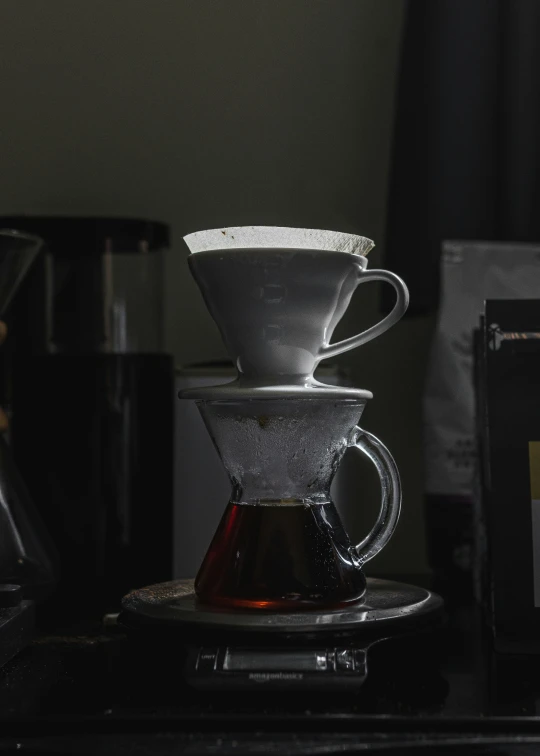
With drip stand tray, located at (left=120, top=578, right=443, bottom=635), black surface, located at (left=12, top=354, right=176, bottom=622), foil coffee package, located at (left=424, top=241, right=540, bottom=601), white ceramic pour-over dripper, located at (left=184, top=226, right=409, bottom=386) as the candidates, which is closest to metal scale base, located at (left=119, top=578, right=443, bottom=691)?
drip stand tray, located at (left=120, top=578, right=443, bottom=635)

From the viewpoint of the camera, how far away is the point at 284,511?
0.63 m

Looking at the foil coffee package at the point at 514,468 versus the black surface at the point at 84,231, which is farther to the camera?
the black surface at the point at 84,231

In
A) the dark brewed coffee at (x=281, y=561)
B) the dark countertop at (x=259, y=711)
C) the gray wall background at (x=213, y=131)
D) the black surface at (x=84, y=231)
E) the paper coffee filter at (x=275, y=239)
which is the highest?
the gray wall background at (x=213, y=131)

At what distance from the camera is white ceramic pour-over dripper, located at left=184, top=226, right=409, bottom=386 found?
0.62 meters

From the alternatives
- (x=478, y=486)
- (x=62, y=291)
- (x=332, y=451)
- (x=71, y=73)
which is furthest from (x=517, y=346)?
(x=71, y=73)

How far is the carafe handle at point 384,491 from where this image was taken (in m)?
0.67

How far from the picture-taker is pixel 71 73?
1.23 metres

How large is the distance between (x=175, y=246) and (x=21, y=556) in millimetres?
550

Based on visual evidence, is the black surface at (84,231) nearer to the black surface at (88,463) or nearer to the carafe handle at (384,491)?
the black surface at (88,463)

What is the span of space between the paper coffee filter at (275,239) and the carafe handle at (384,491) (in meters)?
0.14

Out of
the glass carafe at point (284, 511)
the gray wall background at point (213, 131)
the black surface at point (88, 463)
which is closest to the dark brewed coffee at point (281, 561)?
the glass carafe at point (284, 511)

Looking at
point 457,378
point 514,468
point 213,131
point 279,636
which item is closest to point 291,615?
point 279,636

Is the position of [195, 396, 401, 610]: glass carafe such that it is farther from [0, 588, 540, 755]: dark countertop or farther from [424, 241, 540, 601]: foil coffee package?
[424, 241, 540, 601]: foil coffee package

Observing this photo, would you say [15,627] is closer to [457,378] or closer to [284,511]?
[284,511]
